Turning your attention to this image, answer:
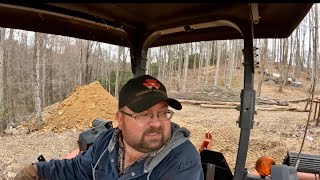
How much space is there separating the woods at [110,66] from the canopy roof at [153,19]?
24584 millimetres

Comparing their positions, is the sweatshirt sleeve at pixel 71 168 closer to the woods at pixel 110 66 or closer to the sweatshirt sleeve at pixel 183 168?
the sweatshirt sleeve at pixel 183 168

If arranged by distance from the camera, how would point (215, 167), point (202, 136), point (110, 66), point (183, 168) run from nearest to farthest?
point (183, 168), point (215, 167), point (202, 136), point (110, 66)

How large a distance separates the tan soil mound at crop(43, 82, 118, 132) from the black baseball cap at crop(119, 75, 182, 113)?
14.4 m

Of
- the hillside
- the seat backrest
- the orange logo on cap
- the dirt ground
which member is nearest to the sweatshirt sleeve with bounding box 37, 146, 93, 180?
the orange logo on cap

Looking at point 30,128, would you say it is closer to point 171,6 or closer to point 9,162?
point 9,162

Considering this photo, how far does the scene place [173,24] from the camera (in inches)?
127

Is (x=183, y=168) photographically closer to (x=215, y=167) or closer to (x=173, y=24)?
(x=215, y=167)

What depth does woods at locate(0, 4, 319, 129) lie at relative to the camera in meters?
33.8

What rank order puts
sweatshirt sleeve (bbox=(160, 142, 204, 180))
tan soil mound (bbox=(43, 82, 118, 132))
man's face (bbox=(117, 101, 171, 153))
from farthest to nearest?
1. tan soil mound (bbox=(43, 82, 118, 132))
2. man's face (bbox=(117, 101, 171, 153))
3. sweatshirt sleeve (bbox=(160, 142, 204, 180))

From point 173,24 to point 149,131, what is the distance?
3.89 ft

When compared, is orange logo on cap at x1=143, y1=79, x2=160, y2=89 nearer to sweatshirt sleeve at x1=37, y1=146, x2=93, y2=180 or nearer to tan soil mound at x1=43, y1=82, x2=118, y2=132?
sweatshirt sleeve at x1=37, y1=146, x2=93, y2=180

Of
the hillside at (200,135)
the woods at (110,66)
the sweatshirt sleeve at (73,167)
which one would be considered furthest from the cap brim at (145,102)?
the woods at (110,66)

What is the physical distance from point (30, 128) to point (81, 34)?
14.7 meters

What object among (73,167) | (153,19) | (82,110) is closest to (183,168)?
(73,167)
